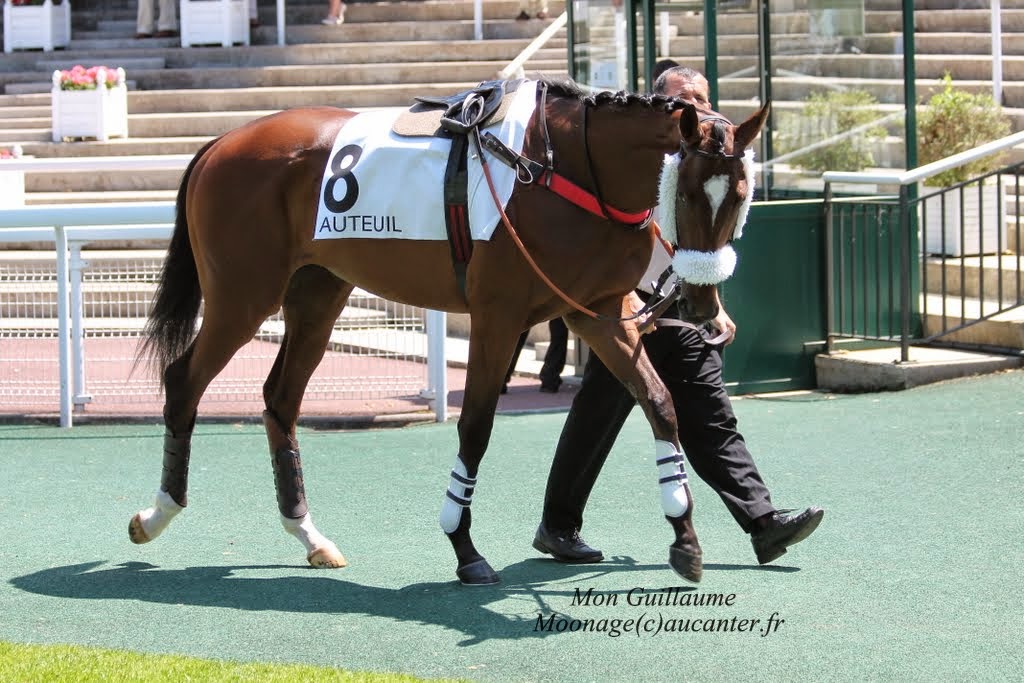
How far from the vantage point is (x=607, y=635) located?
4754 mm

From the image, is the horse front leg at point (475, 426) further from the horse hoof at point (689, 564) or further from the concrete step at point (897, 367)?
the concrete step at point (897, 367)

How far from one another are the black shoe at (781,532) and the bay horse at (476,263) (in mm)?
466

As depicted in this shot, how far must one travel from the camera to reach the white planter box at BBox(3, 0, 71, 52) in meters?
20.5

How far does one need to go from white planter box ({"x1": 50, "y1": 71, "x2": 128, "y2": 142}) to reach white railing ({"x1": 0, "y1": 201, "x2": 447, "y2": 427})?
8686 millimetres

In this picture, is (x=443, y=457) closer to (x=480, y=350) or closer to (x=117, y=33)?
(x=480, y=350)

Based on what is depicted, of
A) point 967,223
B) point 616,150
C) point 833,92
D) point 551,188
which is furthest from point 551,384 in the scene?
point 616,150

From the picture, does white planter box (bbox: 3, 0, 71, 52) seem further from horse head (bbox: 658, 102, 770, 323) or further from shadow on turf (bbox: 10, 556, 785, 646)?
horse head (bbox: 658, 102, 770, 323)

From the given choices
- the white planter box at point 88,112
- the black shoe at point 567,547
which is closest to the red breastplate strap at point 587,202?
the black shoe at point 567,547

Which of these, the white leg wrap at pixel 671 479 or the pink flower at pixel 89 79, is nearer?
the white leg wrap at pixel 671 479

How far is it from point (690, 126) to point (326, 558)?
2195 millimetres

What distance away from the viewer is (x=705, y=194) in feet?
→ 15.7

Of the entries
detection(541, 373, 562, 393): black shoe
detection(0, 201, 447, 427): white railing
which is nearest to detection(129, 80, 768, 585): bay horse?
detection(0, 201, 447, 427): white railing

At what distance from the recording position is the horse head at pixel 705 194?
188 inches

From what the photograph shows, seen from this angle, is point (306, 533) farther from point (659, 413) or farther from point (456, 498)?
point (659, 413)
